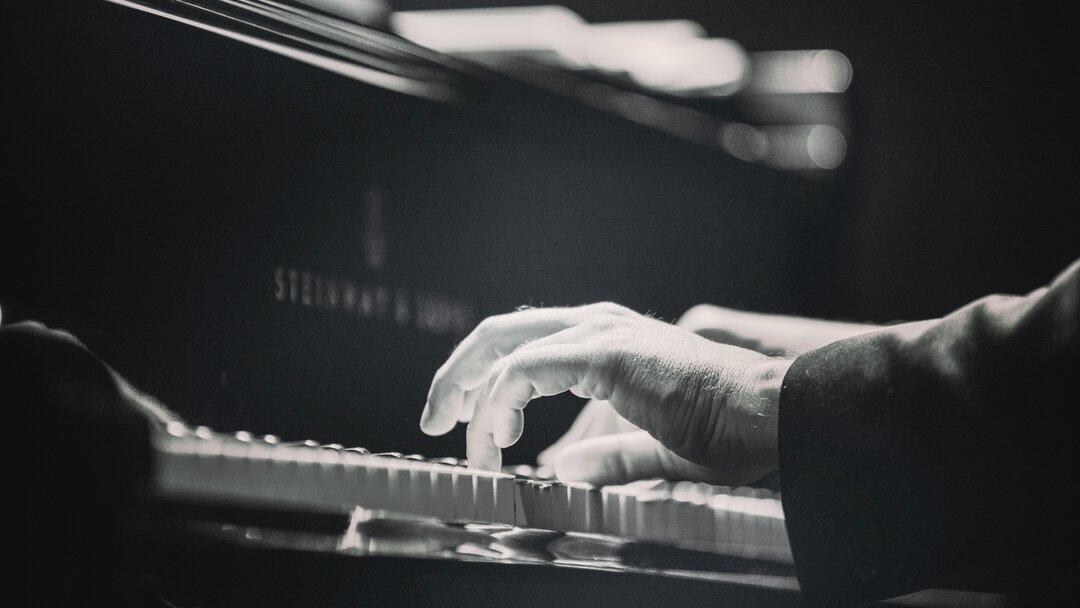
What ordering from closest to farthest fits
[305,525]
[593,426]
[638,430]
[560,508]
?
[305,525]
[560,508]
[638,430]
[593,426]

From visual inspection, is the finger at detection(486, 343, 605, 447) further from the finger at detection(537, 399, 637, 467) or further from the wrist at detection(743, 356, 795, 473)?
the finger at detection(537, 399, 637, 467)

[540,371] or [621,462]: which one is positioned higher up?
[540,371]

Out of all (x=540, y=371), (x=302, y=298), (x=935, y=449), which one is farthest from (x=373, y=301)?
(x=935, y=449)

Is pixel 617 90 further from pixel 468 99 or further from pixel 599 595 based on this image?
pixel 599 595

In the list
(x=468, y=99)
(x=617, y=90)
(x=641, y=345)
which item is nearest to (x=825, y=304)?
(x=617, y=90)

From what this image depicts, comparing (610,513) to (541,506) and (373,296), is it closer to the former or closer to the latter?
(541,506)

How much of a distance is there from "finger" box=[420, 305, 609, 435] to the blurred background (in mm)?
136

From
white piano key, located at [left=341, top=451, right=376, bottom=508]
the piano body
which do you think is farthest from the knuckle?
white piano key, located at [left=341, top=451, right=376, bottom=508]

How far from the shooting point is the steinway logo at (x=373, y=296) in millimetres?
996

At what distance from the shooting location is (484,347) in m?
0.97

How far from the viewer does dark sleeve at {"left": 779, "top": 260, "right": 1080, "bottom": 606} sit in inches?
30.5

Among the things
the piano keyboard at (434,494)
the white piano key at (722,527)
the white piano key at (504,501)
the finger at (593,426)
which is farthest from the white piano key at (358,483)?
the finger at (593,426)

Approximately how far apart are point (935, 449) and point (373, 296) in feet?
2.06

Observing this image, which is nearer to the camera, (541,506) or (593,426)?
(541,506)
